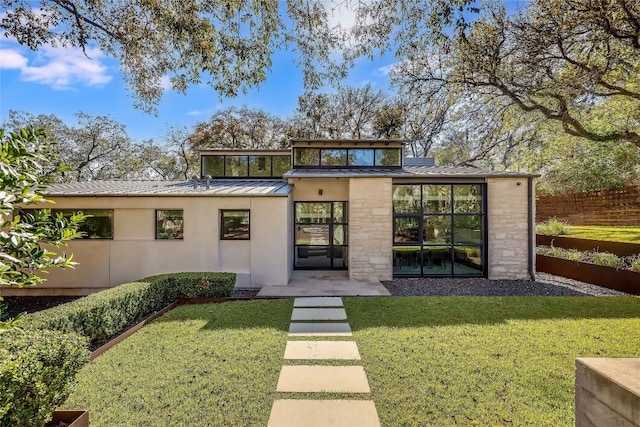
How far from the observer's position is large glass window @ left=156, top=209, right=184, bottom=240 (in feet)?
31.2

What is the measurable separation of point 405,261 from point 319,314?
181 inches

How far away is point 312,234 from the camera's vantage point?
11.6m

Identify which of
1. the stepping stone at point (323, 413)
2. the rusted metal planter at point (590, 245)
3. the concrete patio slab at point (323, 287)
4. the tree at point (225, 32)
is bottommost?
the stepping stone at point (323, 413)

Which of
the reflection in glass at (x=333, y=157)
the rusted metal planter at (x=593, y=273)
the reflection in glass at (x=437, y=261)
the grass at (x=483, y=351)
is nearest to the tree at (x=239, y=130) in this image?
the reflection in glass at (x=333, y=157)

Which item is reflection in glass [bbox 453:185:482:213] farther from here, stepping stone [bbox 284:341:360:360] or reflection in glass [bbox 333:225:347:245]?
stepping stone [bbox 284:341:360:360]

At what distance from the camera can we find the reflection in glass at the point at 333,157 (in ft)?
40.5

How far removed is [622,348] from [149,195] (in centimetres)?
1119

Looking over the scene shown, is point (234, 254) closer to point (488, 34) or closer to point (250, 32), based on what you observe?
point (250, 32)

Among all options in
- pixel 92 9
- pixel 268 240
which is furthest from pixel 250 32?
pixel 268 240

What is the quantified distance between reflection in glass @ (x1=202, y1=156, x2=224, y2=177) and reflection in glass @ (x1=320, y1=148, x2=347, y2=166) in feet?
16.4

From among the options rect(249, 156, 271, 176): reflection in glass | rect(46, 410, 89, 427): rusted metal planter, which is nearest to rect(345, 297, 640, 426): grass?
rect(46, 410, 89, 427): rusted metal planter

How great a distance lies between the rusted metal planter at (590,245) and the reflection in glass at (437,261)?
5.57 m

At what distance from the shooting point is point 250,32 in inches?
226

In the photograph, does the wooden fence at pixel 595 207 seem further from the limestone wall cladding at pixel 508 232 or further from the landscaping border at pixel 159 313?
the landscaping border at pixel 159 313
